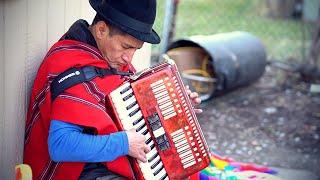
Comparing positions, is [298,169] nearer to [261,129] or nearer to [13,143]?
[261,129]

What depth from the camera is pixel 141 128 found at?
8.97 ft

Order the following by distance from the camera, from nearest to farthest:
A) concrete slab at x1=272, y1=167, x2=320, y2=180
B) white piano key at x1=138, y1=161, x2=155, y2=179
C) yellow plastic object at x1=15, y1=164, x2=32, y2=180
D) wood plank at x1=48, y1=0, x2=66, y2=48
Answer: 1. yellow plastic object at x1=15, y1=164, x2=32, y2=180
2. white piano key at x1=138, y1=161, x2=155, y2=179
3. wood plank at x1=48, y1=0, x2=66, y2=48
4. concrete slab at x1=272, y1=167, x2=320, y2=180

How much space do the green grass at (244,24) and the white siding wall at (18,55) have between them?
4.94m

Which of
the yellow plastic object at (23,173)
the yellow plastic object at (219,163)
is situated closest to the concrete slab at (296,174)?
the yellow plastic object at (219,163)

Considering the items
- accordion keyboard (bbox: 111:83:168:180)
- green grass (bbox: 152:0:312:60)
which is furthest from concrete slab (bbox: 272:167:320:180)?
green grass (bbox: 152:0:312:60)

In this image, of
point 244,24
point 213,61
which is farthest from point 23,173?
point 244,24

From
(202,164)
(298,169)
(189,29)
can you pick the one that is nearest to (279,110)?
(298,169)

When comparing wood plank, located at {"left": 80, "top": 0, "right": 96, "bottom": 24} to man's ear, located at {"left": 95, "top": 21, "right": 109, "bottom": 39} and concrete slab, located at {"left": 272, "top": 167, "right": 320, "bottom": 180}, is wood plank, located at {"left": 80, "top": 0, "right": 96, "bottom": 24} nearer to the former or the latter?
man's ear, located at {"left": 95, "top": 21, "right": 109, "bottom": 39}

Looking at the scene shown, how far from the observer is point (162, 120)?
278cm

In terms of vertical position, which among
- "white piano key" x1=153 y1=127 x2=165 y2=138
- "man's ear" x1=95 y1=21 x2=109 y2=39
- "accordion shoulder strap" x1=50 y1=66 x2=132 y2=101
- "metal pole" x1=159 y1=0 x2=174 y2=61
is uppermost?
"man's ear" x1=95 y1=21 x2=109 y2=39

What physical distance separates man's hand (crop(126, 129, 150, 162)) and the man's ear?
1.49 feet

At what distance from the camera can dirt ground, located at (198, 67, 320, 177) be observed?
5242mm

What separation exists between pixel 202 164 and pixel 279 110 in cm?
360

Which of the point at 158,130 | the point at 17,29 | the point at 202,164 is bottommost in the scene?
the point at 202,164
